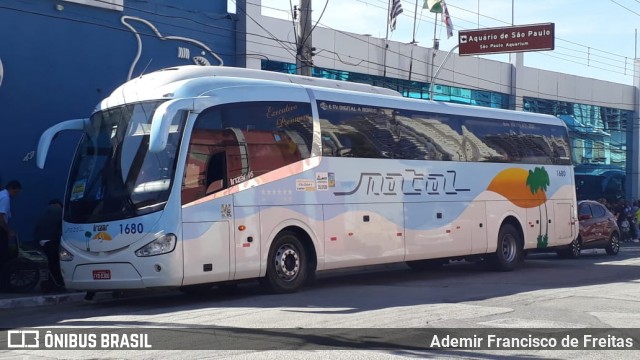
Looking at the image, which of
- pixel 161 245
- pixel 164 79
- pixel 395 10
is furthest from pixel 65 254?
pixel 395 10

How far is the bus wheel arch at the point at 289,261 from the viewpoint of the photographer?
14094mm

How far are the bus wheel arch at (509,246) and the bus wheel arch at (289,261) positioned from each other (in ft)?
20.5

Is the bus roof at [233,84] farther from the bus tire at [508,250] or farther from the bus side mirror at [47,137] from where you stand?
the bus tire at [508,250]

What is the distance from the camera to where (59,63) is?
19422mm

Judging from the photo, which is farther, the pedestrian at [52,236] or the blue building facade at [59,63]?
the blue building facade at [59,63]

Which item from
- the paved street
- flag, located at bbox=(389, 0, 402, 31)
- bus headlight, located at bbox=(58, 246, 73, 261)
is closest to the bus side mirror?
bus headlight, located at bbox=(58, 246, 73, 261)

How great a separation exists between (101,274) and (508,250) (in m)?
10.4

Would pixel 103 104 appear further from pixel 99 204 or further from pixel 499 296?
pixel 499 296

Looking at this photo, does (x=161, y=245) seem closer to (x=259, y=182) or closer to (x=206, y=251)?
(x=206, y=251)

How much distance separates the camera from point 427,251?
1745cm

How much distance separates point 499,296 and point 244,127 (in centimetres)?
488

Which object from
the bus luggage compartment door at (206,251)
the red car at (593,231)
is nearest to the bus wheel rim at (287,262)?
the bus luggage compartment door at (206,251)

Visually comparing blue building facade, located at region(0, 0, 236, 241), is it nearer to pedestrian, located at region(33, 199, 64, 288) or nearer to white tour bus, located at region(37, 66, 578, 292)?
pedestrian, located at region(33, 199, 64, 288)

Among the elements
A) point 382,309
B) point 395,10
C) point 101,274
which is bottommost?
point 382,309
